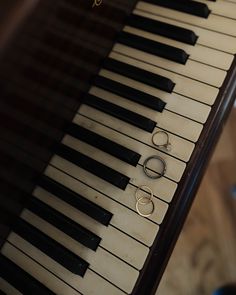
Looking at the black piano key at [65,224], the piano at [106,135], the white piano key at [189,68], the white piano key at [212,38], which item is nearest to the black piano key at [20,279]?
the piano at [106,135]

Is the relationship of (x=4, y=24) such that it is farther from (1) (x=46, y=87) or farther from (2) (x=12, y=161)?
(2) (x=12, y=161)

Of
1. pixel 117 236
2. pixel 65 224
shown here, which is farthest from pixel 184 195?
pixel 65 224

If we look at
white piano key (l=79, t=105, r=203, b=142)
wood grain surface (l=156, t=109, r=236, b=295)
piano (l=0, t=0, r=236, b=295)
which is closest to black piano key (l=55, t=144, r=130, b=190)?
piano (l=0, t=0, r=236, b=295)

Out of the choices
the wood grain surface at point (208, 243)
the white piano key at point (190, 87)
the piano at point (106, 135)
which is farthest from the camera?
the wood grain surface at point (208, 243)

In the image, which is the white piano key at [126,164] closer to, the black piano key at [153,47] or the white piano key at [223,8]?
the black piano key at [153,47]

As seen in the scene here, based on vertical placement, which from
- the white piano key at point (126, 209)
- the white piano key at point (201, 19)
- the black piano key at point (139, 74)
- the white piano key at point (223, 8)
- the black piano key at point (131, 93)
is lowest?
the white piano key at point (126, 209)

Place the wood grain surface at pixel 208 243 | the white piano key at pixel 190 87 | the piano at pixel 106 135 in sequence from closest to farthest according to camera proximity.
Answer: the piano at pixel 106 135 < the white piano key at pixel 190 87 < the wood grain surface at pixel 208 243
